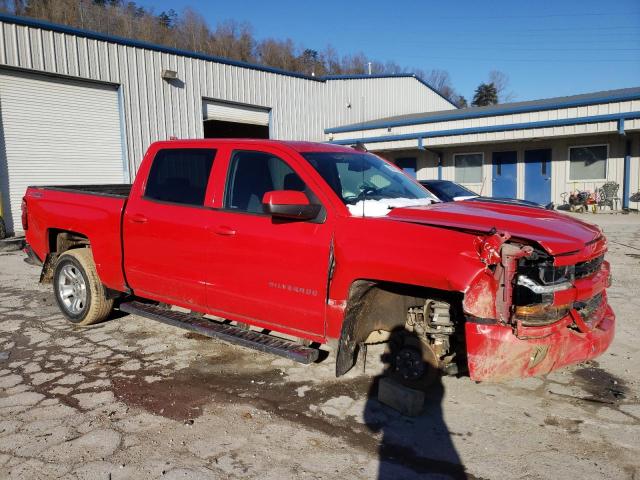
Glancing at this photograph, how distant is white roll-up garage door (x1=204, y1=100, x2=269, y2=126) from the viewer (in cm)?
1917

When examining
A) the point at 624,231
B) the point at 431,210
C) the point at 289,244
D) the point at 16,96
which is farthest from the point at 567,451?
the point at 16,96

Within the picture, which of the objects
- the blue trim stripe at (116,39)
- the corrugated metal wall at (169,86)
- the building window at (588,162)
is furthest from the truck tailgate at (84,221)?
the building window at (588,162)

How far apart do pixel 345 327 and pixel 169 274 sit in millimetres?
1928

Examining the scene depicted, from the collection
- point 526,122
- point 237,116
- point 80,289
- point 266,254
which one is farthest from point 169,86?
point 266,254

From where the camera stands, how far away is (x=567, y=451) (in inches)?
128

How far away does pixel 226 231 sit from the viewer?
4250 millimetres

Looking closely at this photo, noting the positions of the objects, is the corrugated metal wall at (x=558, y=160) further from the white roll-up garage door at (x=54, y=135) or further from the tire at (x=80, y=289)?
the tire at (x=80, y=289)

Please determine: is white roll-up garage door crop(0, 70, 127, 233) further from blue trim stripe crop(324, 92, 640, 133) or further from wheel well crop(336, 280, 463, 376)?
wheel well crop(336, 280, 463, 376)

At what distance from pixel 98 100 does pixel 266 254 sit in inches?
547

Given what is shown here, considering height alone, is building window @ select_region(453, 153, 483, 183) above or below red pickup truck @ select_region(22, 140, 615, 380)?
above

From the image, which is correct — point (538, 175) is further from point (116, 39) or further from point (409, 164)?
point (116, 39)

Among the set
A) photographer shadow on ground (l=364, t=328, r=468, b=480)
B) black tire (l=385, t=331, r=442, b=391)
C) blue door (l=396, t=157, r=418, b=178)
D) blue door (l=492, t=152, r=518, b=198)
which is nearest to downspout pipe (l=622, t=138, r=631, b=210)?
blue door (l=492, t=152, r=518, b=198)

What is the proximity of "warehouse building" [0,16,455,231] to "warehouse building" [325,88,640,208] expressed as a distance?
6.05 m

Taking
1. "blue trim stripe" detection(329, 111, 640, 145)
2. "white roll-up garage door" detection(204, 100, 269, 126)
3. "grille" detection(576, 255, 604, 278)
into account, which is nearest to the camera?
"grille" detection(576, 255, 604, 278)
